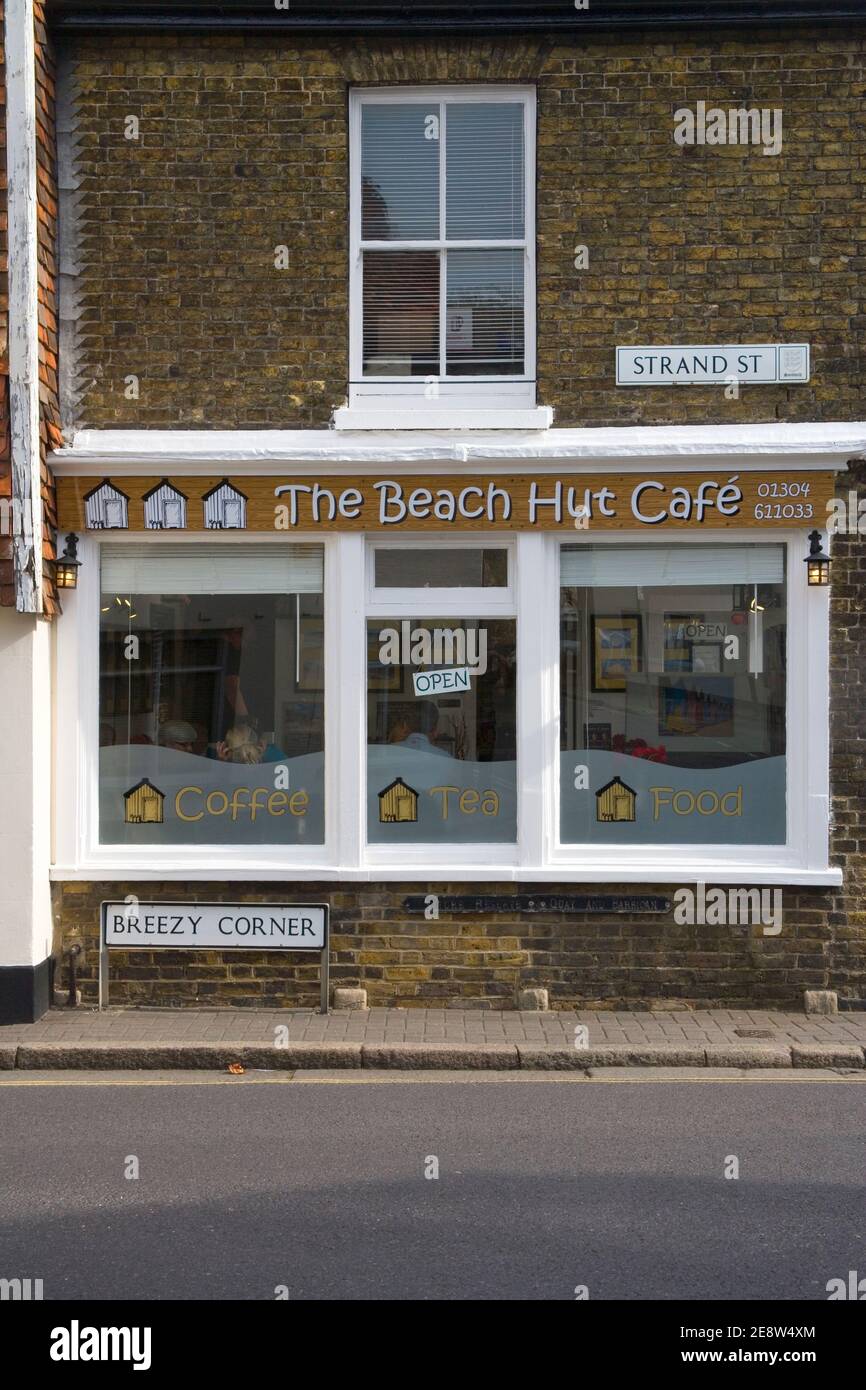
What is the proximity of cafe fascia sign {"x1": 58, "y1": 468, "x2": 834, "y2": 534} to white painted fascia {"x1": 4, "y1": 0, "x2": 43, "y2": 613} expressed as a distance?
0.56 m

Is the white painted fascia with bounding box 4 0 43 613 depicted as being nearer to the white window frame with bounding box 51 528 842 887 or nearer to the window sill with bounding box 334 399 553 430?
the white window frame with bounding box 51 528 842 887

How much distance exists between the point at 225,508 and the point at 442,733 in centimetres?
211

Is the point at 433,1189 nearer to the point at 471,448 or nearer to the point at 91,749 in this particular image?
the point at 91,749

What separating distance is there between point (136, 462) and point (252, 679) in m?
1.65

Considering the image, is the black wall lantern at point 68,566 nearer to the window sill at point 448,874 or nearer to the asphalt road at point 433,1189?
the window sill at point 448,874

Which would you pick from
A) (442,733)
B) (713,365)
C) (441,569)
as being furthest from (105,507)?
(713,365)

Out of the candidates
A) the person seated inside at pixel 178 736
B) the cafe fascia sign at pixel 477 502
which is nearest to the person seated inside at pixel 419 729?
the cafe fascia sign at pixel 477 502

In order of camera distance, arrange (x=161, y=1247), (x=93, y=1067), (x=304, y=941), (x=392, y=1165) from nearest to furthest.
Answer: (x=161, y=1247) → (x=392, y=1165) → (x=93, y=1067) → (x=304, y=941)

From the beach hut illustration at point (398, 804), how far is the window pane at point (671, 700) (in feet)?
3.37

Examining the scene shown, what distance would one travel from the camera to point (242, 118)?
30.1 ft

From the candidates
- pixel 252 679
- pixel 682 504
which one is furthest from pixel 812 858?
pixel 252 679

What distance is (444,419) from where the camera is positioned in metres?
9.13

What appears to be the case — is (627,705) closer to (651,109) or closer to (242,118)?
(651,109)

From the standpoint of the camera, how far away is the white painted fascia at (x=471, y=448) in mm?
8898
